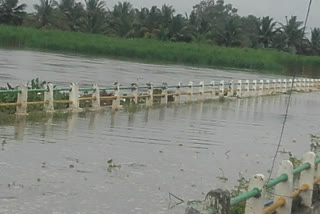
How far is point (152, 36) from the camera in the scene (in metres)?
83.2

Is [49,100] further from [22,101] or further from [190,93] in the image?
[190,93]

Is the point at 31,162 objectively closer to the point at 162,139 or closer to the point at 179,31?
the point at 162,139

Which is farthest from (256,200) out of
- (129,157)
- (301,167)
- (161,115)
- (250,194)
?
(161,115)

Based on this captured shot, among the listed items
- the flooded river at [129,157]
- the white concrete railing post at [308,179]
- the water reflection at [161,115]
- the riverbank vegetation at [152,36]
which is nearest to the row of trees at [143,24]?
the riverbank vegetation at [152,36]

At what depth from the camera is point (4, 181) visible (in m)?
8.58

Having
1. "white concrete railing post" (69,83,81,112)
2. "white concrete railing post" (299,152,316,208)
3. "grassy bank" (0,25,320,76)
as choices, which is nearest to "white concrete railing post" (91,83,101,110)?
"white concrete railing post" (69,83,81,112)

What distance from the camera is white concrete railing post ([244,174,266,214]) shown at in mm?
6527

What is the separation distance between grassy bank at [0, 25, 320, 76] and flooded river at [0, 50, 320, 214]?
176ft

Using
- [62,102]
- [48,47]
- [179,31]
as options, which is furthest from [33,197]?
[179,31]

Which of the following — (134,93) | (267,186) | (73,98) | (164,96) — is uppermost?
(267,186)

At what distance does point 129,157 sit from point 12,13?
245ft

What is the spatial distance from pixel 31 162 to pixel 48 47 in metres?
65.7

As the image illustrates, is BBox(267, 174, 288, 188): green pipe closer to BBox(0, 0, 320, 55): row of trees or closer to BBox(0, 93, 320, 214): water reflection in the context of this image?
BBox(0, 93, 320, 214): water reflection

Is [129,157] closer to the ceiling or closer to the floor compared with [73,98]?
closer to the floor
